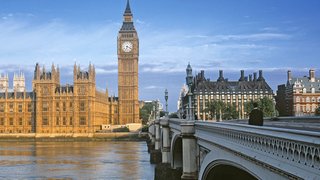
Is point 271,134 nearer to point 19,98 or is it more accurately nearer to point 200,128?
point 200,128

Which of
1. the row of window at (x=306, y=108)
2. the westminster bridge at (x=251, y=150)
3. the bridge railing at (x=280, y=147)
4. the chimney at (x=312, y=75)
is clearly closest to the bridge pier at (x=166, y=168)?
the westminster bridge at (x=251, y=150)

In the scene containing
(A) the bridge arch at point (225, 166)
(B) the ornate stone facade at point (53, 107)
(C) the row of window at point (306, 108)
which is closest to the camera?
(A) the bridge arch at point (225, 166)

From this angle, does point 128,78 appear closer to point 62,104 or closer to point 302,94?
point 62,104

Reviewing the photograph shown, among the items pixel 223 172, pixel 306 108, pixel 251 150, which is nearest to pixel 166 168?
pixel 223 172

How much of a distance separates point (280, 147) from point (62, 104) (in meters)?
115

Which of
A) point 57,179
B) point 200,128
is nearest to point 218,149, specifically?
point 200,128

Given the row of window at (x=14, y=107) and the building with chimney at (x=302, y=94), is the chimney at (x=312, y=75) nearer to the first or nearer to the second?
the building with chimney at (x=302, y=94)

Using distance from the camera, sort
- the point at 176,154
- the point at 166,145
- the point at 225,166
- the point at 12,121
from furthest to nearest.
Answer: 1. the point at 12,121
2. the point at 166,145
3. the point at 176,154
4. the point at 225,166

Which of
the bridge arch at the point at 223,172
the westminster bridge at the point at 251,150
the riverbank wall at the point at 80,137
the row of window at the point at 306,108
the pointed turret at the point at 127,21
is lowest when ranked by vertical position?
the riverbank wall at the point at 80,137

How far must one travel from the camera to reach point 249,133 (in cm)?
1040

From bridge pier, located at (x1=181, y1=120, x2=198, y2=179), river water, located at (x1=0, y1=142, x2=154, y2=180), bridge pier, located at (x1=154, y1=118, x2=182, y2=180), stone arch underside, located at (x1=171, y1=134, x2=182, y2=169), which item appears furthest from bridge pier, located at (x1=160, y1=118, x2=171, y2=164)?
bridge pier, located at (x1=181, y1=120, x2=198, y2=179)

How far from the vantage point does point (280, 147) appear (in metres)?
8.30

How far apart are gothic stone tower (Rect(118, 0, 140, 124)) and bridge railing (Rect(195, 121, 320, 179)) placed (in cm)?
11476

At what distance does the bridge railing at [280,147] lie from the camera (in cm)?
690
